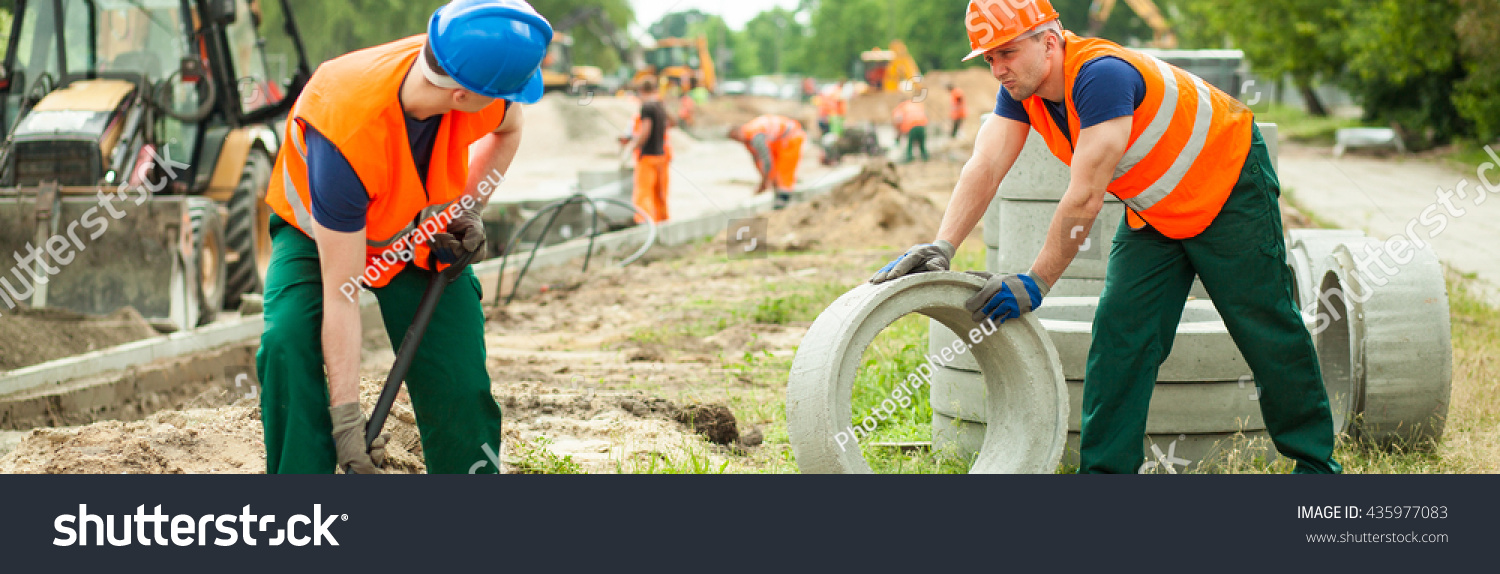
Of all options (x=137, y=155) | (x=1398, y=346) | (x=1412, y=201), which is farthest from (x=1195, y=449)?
(x=1412, y=201)

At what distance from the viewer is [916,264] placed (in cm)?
385

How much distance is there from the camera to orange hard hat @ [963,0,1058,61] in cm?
359

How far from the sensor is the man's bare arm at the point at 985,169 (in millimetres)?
4047

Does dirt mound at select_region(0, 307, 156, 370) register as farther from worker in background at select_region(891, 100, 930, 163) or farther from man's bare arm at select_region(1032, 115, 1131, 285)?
worker in background at select_region(891, 100, 930, 163)

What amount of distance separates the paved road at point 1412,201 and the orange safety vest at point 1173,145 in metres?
6.08

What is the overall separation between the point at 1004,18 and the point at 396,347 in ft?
6.84

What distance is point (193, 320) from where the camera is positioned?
8.23 metres

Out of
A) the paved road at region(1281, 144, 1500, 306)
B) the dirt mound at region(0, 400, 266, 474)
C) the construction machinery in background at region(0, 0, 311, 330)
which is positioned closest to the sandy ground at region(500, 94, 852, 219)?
the construction machinery in background at region(0, 0, 311, 330)

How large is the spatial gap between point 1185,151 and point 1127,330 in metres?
0.59

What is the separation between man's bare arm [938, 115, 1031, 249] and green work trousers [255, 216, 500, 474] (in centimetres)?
158

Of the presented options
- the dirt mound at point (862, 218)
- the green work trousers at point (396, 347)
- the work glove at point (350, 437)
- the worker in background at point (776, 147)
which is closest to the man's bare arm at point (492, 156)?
the green work trousers at point (396, 347)

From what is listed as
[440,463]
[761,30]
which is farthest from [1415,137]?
[761,30]

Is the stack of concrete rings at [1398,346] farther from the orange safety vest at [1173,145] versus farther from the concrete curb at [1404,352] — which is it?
the orange safety vest at [1173,145]
